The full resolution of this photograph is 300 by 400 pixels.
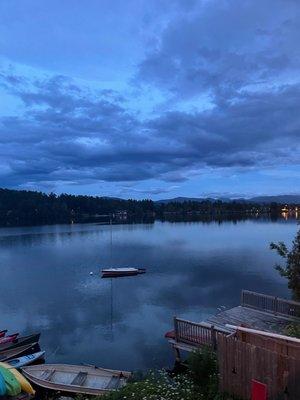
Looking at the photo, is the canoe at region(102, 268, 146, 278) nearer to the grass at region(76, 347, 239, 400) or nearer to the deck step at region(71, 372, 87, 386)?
the deck step at region(71, 372, 87, 386)

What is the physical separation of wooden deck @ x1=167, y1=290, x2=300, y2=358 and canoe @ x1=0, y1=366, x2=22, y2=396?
775cm

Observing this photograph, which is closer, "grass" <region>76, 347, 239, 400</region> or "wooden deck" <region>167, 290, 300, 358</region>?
"grass" <region>76, 347, 239, 400</region>

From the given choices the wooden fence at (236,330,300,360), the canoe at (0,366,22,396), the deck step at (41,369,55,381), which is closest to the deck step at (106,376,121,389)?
the deck step at (41,369,55,381)

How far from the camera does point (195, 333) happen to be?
22.3 meters

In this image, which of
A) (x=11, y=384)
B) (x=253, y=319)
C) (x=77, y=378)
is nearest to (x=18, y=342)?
(x=77, y=378)

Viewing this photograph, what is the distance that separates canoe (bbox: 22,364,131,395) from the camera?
20.2 m

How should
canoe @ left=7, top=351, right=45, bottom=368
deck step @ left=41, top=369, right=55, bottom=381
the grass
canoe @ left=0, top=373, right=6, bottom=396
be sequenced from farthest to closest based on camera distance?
canoe @ left=7, top=351, right=45, bottom=368 < deck step @ left=41, top=369, right=55, bottom=381 < canoe @ left=0, top=373, right=6, bottom=396 < the grass

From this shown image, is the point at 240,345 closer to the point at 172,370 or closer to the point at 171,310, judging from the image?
the point at 172,370

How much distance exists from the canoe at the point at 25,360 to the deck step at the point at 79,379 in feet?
15.5

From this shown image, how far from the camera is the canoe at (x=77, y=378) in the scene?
20.2m

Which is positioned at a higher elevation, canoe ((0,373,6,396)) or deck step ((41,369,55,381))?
canoe ((0,373,6,396))

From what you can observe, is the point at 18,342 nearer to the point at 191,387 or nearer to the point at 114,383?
the point at 114,383

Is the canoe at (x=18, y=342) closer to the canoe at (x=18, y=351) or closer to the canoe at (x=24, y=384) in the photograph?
the canoe at (x=18, y=351)

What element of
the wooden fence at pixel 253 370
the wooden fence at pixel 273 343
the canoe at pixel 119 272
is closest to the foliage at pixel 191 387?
the wooden fence at pixel 253 370
